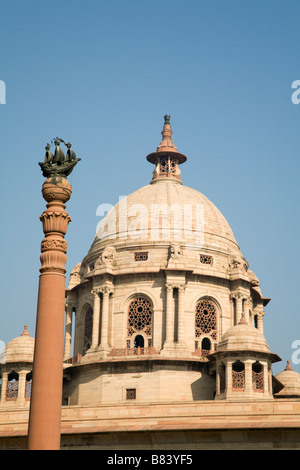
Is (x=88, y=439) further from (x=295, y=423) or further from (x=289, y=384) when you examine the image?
(x=289, y=384)

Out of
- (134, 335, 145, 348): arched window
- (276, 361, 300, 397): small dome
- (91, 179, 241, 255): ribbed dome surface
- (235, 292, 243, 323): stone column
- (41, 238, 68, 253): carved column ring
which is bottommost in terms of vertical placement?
(41, 238, 68, 253): carved column ring

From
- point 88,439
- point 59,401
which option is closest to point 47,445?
point 59,401

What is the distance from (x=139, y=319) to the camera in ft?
173

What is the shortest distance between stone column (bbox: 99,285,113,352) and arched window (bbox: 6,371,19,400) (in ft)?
19.7

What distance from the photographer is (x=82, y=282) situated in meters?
56.2

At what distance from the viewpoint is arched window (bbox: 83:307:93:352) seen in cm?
5459

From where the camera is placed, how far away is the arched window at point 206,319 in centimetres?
5281

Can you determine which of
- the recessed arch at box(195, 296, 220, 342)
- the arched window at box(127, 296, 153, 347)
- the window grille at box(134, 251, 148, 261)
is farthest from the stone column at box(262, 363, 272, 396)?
the window grille at box(134, 251, 148, 261)

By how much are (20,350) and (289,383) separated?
1985 centimetres

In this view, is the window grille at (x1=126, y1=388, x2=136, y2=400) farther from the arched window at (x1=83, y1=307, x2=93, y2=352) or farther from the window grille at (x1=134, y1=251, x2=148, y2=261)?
the window grille at (x1=134, y1=251, x2=148, y2=261)

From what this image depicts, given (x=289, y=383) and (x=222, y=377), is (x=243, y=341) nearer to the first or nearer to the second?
(x=222, y=377)

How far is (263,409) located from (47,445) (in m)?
17.6

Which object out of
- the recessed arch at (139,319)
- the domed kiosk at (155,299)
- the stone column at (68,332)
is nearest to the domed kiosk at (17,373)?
the domed kiosk at (155,299)

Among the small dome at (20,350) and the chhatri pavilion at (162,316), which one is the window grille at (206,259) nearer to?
the chhatri pavilion at (162,316)
